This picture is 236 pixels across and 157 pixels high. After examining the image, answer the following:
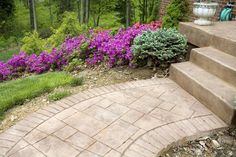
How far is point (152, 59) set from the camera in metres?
3.84

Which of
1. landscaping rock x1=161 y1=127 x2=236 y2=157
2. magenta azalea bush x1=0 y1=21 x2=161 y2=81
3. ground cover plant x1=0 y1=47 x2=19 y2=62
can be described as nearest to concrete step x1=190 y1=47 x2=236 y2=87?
landscaping rock x1=161 y1=127 x2=236 y2=157

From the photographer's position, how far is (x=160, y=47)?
366 centimetres

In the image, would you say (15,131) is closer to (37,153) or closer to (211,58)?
(37,153)

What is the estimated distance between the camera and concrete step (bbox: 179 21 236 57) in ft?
11.1

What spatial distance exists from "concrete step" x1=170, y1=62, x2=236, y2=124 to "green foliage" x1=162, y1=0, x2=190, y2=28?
Answer: 8.63 ft

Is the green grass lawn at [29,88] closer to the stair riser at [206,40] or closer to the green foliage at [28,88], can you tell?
the green foliage at [28,88]

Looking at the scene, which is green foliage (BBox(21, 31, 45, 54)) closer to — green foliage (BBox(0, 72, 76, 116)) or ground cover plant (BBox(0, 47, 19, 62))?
green foliage (BBox(0, 72, 76, 116))

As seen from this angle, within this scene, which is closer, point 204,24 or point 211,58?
point 211,58

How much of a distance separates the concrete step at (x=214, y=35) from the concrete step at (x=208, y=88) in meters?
0.42

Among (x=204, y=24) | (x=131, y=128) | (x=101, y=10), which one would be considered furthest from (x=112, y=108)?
(x=101, y=10)

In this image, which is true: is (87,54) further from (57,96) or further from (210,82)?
(210,82)

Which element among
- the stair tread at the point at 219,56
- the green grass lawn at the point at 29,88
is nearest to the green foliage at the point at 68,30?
the green grass lawn at the point at 29,88

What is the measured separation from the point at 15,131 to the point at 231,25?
356cm

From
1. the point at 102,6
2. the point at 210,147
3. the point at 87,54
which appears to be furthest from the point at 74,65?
the point at 102,6
